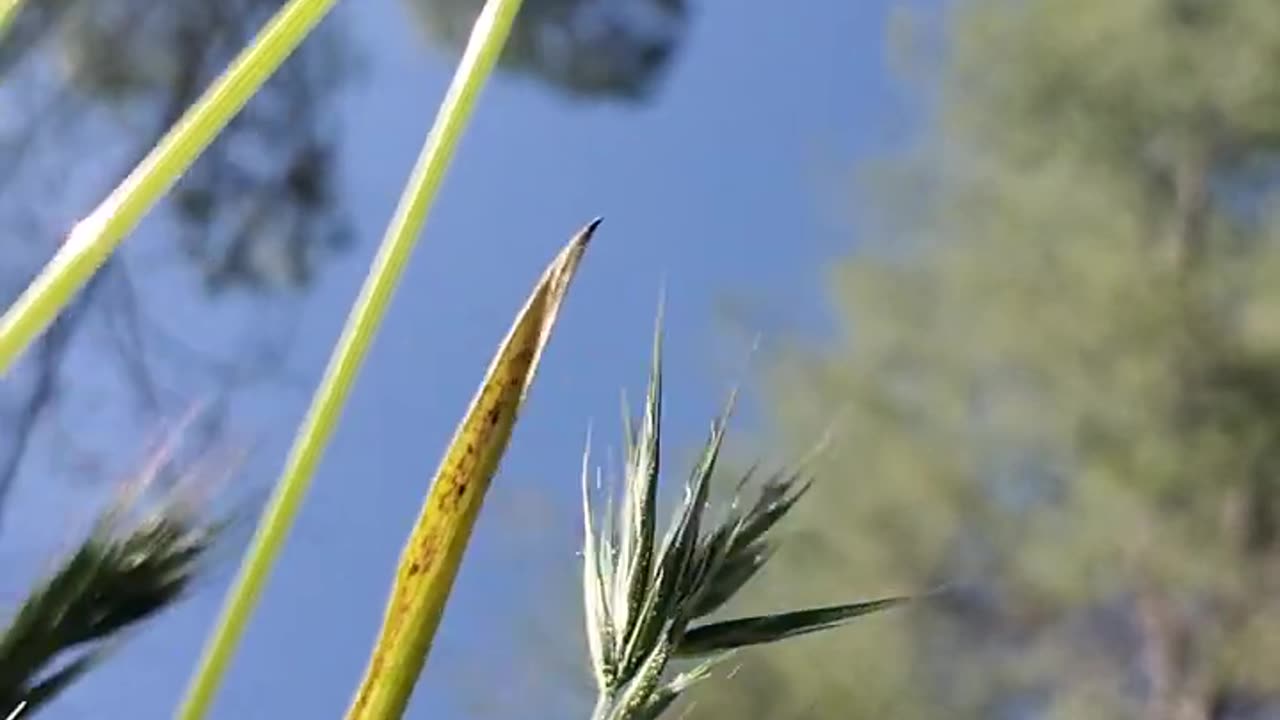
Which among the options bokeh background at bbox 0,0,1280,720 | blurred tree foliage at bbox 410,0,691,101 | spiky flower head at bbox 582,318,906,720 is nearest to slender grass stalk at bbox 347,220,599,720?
spiky flower head at bbox 582,318,906,720

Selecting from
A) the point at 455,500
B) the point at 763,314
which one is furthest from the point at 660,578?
the point at 763,314

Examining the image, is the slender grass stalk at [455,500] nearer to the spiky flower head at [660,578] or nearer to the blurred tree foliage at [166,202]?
the spiky flower head at [660,578]

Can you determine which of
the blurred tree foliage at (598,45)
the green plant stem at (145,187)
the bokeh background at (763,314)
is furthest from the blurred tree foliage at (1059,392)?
the green plant stem at (145,187)

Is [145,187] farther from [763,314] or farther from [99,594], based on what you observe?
[763,314]

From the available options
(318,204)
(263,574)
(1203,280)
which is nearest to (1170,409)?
(1203,280)

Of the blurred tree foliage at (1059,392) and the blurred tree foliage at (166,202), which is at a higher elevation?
the blurred tree foliage at (166,202)

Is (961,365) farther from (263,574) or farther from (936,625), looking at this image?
(263,574)

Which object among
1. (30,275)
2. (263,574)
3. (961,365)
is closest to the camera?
(263,574)
